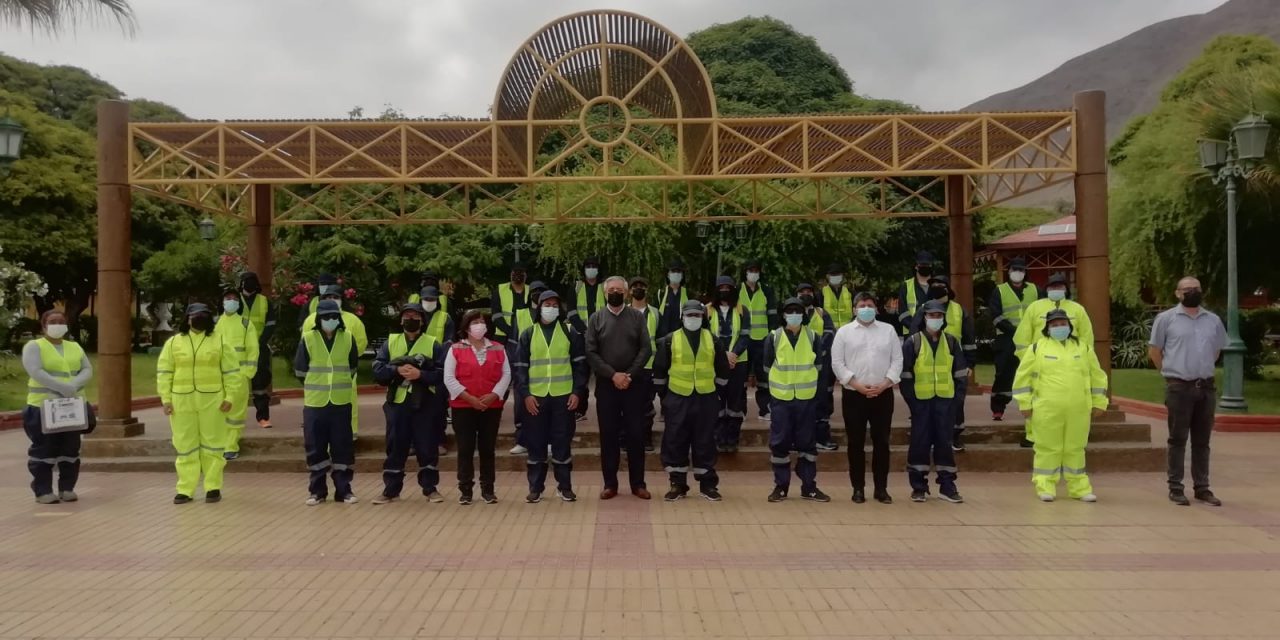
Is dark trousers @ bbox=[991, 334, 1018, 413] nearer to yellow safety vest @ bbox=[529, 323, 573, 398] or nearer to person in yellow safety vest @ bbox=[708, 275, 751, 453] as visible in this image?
person in yellow safety vest @ bbox=[708, 275, 751, 453]

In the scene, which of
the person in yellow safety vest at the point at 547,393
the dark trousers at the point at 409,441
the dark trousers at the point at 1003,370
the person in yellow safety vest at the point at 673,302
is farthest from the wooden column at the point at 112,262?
the dark trousers at the point at 1003,370

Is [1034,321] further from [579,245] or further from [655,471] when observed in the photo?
[579,245]

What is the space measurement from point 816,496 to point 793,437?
0.60 metres

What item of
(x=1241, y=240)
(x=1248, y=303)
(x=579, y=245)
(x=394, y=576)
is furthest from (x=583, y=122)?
(x=1248, y=303)

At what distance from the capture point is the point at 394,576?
19.2 feet

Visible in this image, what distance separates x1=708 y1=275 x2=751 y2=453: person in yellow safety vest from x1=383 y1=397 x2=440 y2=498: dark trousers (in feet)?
10.1

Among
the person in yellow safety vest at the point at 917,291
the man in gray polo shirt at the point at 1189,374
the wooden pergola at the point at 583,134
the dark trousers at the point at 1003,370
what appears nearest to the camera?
the man in gray polo shirt at the point at 1189,374

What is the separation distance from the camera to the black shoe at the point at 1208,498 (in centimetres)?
786

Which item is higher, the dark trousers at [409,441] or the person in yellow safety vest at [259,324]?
the person in yellow safety vest at [259,324]

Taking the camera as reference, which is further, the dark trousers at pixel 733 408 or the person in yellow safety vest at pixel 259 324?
the person in yellow safety vest at pixel 259 324

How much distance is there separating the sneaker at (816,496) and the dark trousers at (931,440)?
33.2 inches

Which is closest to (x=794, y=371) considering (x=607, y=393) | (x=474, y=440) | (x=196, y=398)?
(x=607, y=393)

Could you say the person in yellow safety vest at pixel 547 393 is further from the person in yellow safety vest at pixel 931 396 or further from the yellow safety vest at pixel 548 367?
the person in yellow safety vest at pixel 931 396

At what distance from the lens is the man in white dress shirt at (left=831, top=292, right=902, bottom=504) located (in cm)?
780
